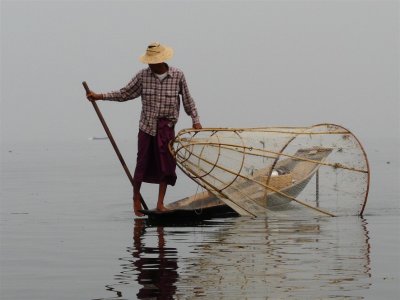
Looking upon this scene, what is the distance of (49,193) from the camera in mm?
20797

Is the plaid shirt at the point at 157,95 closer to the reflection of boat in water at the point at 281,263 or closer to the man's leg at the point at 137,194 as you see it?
the man's leg at the point at 137,194

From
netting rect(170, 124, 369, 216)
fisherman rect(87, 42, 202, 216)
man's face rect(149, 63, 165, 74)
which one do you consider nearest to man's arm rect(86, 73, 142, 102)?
fisherman rect(87, 42, 202, 216)

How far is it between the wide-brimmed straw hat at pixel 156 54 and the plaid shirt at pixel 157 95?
0.77 feet

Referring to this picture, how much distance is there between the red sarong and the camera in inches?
456

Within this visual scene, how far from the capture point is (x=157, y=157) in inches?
462

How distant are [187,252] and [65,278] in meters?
1.63

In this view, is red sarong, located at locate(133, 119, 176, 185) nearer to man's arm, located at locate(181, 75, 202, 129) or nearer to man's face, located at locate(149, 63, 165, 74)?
man's arm, located at locate(181, 75, 202, 129)

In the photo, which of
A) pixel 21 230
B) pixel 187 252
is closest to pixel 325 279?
pixel 187 252

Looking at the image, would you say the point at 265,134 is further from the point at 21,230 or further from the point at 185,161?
the point at 21,230

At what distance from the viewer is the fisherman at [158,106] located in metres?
11.5

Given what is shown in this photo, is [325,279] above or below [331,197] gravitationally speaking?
below

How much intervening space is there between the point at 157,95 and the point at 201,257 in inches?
125

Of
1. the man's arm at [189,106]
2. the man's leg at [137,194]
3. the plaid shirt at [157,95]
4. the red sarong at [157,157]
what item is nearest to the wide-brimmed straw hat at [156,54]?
the plaid shirt at [157,95]

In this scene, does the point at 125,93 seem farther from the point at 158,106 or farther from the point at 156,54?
the point at 156,54
